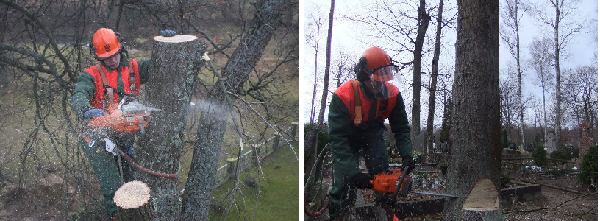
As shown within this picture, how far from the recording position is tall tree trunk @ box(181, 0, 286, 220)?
266 cm

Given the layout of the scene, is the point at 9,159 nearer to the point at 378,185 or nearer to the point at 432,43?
the point at 378,185

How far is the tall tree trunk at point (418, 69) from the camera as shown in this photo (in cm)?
197

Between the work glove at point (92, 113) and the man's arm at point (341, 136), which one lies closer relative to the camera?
the man's arm at point (341, 136)

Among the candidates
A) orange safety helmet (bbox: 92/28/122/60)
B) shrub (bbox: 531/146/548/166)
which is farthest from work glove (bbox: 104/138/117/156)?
shrub (bbox: 531/146/548/166)

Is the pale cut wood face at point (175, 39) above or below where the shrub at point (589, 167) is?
above

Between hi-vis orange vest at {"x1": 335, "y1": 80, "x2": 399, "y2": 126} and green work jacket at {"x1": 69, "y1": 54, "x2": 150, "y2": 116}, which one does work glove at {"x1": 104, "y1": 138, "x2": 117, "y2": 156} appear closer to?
green work jacket at {"x1": 69, "y1": 54, "x2": 150, "y2": 116}

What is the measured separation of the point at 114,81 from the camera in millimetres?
2238

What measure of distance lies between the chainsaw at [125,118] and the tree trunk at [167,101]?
6cm

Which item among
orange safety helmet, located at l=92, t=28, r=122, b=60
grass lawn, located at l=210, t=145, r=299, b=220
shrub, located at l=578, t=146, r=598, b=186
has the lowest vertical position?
grass lawn, located at l=210, t=145, r=299, b=220

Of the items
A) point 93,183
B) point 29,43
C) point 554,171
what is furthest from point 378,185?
point 29,43

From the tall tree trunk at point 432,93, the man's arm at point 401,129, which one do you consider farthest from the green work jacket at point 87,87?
the tall tree trunk at point 432,93

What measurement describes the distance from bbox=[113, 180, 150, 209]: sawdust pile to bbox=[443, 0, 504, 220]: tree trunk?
169 centimetres

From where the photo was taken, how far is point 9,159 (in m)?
2.71

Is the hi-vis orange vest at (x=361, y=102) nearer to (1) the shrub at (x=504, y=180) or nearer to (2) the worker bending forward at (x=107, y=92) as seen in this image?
(1) the shrub at (x=504, y=180)
